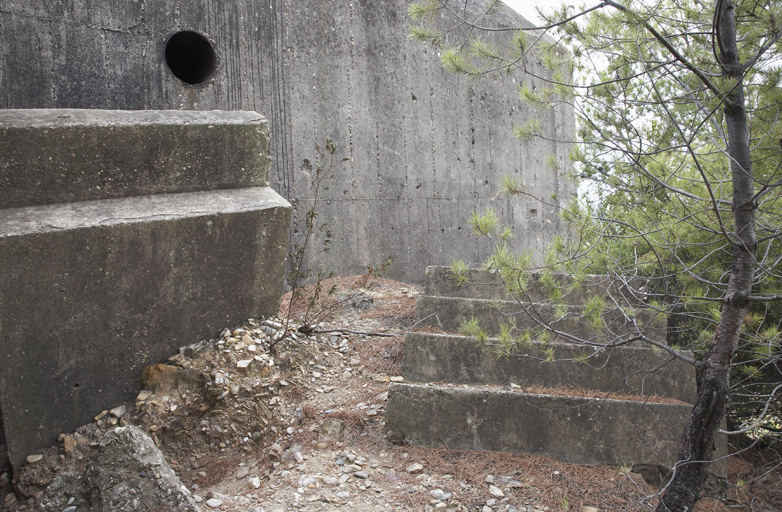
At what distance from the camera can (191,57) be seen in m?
4.88

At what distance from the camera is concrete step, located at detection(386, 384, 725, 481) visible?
2.93 meters

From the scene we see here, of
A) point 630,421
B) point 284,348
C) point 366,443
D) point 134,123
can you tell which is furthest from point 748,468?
point 134,123

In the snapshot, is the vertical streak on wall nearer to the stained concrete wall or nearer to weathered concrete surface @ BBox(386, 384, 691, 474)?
the stained concrete wall

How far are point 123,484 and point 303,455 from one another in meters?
0.86

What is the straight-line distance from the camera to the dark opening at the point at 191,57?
4547mm

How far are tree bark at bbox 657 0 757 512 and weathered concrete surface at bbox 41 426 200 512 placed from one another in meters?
2.18

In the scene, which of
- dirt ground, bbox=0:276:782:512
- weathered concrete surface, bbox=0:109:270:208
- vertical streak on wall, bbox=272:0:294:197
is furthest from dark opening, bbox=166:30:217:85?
dirt ground, bbox=0:276:782:512

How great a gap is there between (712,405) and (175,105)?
4149 mm

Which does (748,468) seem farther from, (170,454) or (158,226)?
(158,226)

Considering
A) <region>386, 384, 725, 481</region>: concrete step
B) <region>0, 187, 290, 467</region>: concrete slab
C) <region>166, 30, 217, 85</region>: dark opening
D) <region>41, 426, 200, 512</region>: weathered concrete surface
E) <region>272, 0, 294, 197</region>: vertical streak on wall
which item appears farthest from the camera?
<region>272, 0, 294, 197</region>: vertical streak on wall

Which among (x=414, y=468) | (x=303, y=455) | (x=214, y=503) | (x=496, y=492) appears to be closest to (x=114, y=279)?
(x=214, y=503)

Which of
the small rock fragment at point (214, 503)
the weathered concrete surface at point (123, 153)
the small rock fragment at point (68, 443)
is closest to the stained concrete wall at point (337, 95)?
the weathered concrete surface at point (123, 153)

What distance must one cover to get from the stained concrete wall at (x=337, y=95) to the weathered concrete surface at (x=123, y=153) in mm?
1148

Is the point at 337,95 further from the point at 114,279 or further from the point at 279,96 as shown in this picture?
the point at 114,279
